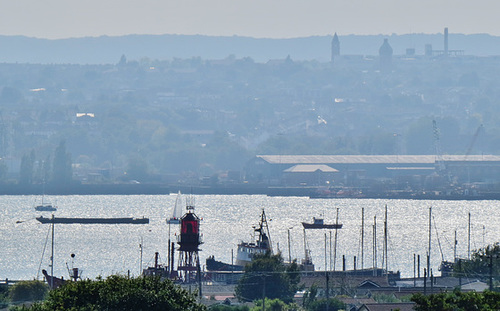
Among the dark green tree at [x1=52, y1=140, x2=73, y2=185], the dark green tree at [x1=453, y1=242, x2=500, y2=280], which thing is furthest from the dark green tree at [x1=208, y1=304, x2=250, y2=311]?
the dark green tree at [x1=52, y1=140, x2=73, y2=185]

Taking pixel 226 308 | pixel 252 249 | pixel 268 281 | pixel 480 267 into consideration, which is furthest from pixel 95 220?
pixel 226 308

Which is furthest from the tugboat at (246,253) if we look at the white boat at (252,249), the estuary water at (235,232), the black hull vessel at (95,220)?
the black hull vessel at (95,220)

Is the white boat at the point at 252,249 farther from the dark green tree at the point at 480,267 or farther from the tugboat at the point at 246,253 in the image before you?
the dark green tree at the point at 480,267

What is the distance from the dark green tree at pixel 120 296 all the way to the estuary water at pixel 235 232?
20.1m

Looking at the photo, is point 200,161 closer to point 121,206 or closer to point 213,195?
point 213,195

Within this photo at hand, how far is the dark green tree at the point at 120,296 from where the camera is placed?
25.4m

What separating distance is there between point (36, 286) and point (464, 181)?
130408 millimetres

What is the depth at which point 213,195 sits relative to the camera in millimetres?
156750

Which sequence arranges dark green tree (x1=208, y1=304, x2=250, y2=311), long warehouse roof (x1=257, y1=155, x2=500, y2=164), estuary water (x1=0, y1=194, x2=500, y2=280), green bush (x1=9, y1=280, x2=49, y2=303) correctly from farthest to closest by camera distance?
long warehouse roof (x1=257, y1=155, x2=500, y2=164) < estuary water (x1=0, y1=194, x2=500, y2=280) < green bush (x1=9, y1=280, x2=49, y2=303) < dark green tree (x1=208, y1=304, x2=250, y2=311)

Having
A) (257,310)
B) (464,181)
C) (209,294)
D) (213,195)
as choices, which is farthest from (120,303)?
(464,181)

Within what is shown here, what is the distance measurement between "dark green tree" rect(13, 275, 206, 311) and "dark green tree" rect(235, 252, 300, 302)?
1625cm

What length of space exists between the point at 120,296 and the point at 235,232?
2437 inches

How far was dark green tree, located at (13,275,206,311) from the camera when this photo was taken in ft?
83.5

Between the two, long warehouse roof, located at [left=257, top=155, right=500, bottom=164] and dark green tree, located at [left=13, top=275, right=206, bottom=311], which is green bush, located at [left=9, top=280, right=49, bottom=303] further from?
long warehouse roof, located at [left=257, top=155, right=500, bottom=164]
